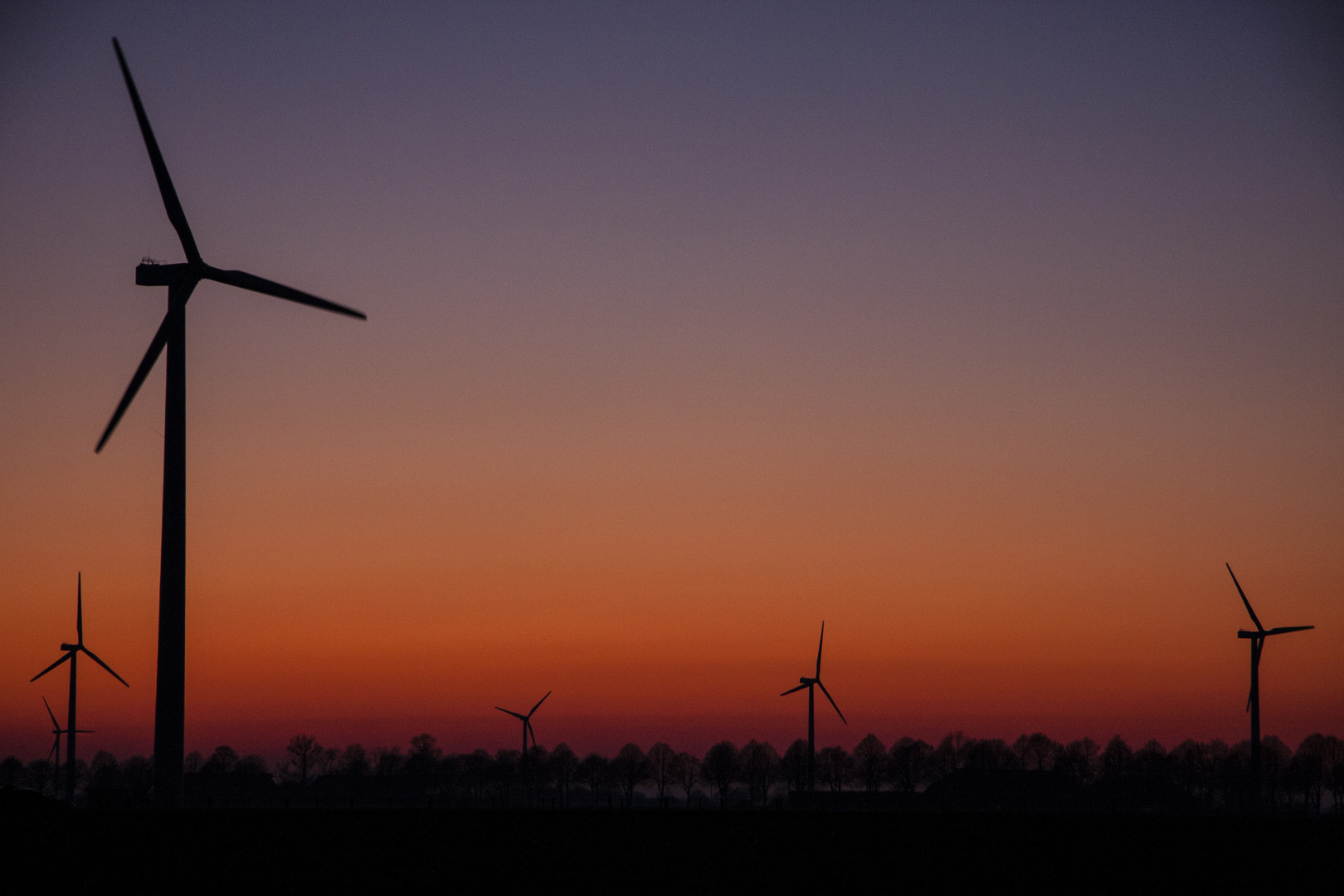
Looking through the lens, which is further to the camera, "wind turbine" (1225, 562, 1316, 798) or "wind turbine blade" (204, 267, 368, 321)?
"wind turbine" (1225, 562, 1316, 798)

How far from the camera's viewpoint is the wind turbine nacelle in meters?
87.4

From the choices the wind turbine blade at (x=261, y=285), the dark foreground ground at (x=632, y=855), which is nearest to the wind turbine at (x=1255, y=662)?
the dark foreground ground at (x=632, y=855)

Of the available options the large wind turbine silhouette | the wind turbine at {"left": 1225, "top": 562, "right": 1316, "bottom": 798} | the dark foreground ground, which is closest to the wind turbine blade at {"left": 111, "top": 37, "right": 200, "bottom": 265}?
the large wind turbine silhouette

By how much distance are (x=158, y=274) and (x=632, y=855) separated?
45.7 meters

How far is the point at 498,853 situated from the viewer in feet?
233

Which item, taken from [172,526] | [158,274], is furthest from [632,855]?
[158,274]

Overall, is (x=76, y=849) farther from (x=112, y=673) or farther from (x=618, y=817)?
(x=112, y=673)

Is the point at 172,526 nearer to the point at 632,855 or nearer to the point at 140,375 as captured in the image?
the point at 140,375

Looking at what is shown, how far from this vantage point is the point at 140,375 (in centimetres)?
7838

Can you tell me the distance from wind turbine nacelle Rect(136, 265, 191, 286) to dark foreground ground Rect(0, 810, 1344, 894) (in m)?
31.5

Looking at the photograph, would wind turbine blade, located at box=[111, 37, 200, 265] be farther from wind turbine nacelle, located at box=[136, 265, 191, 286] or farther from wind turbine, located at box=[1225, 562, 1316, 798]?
wind turbine, located at box=[1225, 562, 1316, 798]

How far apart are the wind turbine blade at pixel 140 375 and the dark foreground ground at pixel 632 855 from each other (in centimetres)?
2014

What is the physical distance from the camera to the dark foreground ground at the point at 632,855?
60.9 meters

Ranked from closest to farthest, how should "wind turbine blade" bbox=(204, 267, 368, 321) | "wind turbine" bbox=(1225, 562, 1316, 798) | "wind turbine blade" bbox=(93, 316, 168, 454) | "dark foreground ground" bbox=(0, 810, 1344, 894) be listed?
"dark foreground ground" bbox=(0, 810, 1344, 894) → "wind turbine blade" bbox=(93, 316, 168, 454) → "wind turbine blade" bbox=(204, 267, 368, 321) → "wind turbine" bbox=(1225, 562, 1316, 798)
